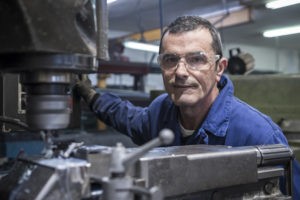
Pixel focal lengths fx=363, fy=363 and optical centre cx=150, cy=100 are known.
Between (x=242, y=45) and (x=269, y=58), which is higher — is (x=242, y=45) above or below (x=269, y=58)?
above

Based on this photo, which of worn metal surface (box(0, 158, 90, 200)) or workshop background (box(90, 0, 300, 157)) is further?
workshop background (box(90, 0, 300, 157))

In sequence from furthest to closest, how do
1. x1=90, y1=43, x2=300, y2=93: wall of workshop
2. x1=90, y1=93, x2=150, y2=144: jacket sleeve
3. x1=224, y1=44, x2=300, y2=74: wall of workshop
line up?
x1=224, y1=44, x2=300, y2=74: wall of workshop < x1=90, y1=43, x2=300, y2=93: wall of workshop < x1=90, y1=93, x2=150, y2=144: jacket sleeve

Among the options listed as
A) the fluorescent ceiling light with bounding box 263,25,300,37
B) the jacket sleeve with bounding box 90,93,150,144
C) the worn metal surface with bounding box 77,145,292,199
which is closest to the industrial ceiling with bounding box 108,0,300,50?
the fluorescent ceiling light with bounding box 263,25,300,37

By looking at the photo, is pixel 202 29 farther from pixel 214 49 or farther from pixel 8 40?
pixel 8 40

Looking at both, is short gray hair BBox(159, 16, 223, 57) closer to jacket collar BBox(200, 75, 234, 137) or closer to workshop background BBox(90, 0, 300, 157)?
jacket collar BBox(200, 75, 234, 137)

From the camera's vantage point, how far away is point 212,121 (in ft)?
3.96

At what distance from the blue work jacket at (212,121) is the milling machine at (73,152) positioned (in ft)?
1.55

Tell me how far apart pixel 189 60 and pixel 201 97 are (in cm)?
14

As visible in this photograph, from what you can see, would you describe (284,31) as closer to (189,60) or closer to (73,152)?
(189,60)

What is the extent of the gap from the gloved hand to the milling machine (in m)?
0.74

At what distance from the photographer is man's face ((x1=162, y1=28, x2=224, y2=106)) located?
120 centimetres

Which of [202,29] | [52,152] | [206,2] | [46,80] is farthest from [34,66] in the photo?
[206,2]

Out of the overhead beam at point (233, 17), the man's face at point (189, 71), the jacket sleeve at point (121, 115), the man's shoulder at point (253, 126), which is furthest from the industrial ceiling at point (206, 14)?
the man's shoulder at point (253, 126)

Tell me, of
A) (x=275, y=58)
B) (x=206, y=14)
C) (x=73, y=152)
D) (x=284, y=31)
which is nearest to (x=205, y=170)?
(x=73, y=152)
